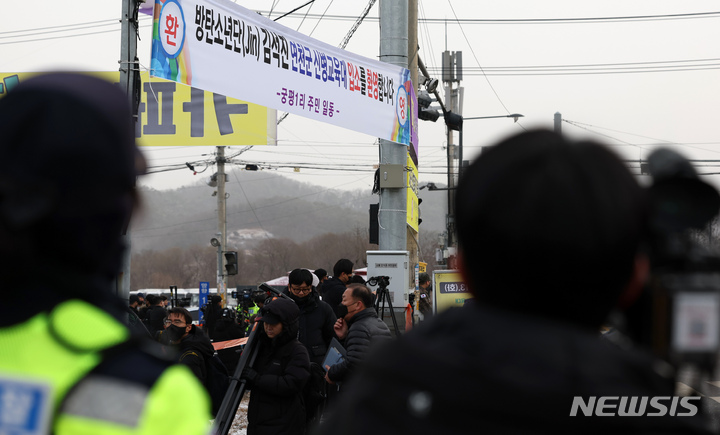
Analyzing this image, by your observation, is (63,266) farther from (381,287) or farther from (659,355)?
(381,287)

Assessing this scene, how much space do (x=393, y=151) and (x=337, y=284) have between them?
249 centimetres

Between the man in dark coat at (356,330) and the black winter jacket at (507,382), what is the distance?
4456 millimetres

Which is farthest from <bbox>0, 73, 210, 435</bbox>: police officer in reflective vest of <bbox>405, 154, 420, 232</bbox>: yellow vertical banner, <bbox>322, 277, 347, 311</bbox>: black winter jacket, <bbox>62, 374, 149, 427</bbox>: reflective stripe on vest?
<bbox>405, 154, 420, 232</bbox>: yellow vertical banner

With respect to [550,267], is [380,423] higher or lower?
lower

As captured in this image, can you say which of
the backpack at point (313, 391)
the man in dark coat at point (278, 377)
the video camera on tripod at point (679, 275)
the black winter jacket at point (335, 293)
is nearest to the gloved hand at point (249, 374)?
Answer: the man in dark coat at point (278, 377)

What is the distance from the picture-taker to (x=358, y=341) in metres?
5.64

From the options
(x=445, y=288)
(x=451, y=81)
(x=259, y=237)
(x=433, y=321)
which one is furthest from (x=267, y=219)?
(x=433, y=321)

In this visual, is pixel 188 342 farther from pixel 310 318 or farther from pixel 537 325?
pixel 537 325

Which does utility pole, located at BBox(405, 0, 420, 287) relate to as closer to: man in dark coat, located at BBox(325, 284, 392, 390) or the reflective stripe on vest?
man in dark coat, located at BBox(325, 284, 392, 390)

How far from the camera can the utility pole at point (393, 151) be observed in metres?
10.3

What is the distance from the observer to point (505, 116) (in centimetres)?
3547

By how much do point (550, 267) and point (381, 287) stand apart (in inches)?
342

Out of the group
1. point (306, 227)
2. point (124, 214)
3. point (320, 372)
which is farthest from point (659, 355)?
point (306, 227)

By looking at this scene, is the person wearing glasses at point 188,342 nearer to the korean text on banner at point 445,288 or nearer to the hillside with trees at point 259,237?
the korean text on banner at point 445,288
